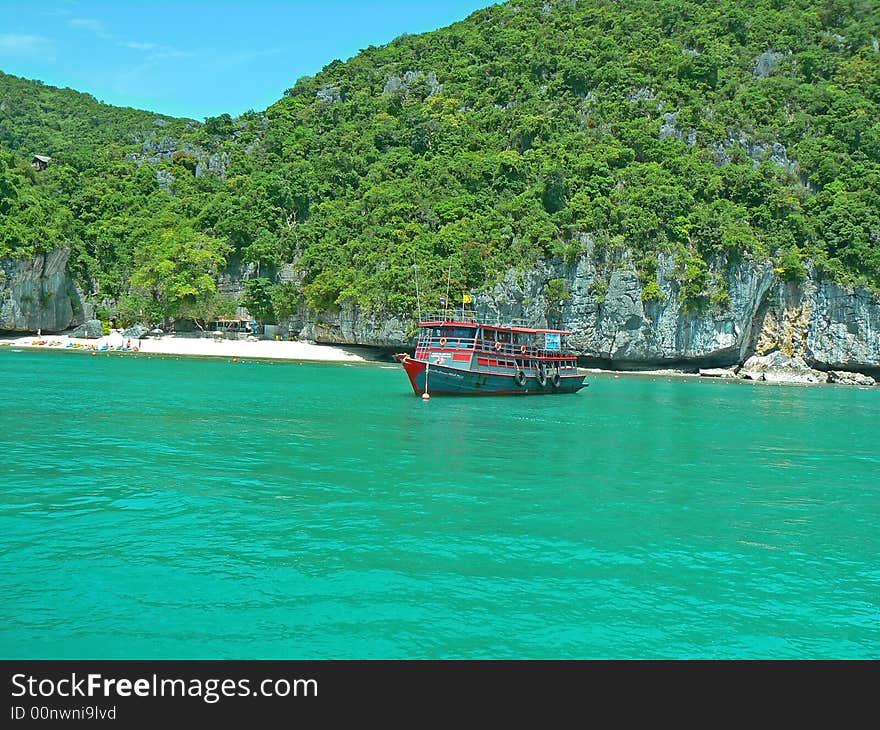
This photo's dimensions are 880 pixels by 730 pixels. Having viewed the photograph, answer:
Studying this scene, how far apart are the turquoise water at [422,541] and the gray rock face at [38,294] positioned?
58.1 meters

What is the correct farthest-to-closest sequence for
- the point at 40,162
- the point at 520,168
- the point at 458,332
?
the point at 40,162
the point at 520,168
the point at 458,332

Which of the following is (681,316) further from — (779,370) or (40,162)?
(40,162)

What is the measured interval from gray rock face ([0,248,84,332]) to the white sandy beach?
2168 mm

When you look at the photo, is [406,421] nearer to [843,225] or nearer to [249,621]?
[249,621]

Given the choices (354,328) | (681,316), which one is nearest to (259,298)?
(354,328)

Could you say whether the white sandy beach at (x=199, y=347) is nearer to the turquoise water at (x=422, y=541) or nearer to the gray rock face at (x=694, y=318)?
the gray rock face at (x=694, y=318)

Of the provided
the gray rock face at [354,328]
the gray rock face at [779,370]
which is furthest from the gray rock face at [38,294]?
the gray rock face at [779,370]

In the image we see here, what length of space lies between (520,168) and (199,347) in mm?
45805

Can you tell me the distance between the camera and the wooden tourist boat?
41.2 m

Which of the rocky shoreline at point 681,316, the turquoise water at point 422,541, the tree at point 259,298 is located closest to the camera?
the turquoise water at point 422,541

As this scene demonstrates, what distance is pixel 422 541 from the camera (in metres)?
12.6

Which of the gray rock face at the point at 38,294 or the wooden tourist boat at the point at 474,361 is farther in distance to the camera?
the gray rock face at the point at 38,294

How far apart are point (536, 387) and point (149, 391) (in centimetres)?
2478

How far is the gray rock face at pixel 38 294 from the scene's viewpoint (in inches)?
3059
